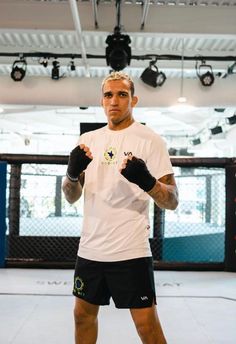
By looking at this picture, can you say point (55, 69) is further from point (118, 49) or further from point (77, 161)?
point (77, 161)

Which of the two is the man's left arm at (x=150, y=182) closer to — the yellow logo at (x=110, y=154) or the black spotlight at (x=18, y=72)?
the yellow logo at (x=110, y=154)

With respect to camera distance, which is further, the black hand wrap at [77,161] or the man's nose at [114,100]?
the man's nose at [114,100]

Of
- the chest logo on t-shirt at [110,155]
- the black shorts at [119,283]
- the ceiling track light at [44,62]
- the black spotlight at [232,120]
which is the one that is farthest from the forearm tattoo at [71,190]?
the black spotlight at [232,120]

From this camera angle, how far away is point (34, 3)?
485 centimetres

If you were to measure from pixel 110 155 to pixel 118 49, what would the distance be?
3465mm

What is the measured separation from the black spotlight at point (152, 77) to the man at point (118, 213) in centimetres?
485

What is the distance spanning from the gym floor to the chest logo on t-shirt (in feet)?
3.79

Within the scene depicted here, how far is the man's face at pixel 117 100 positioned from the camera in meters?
1.68

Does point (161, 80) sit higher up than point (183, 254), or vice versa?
point (161, 80)

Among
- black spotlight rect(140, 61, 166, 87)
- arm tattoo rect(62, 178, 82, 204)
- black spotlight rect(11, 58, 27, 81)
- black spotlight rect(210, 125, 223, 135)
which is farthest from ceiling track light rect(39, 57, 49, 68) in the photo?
black spotlight rect(210, 125, 223, 135)

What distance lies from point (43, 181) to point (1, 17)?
2.03 m

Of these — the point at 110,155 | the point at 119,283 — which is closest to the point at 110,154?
the point at 110,155

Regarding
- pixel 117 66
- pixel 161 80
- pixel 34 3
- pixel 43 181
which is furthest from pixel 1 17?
pixel 161 80

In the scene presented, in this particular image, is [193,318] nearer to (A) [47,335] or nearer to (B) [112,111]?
(A) [47,335]
